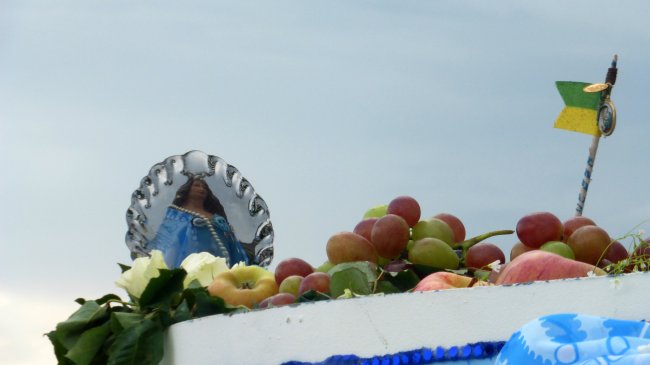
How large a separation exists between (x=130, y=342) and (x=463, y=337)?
0.64 meters

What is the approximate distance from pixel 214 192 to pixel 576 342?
2797 millimetres

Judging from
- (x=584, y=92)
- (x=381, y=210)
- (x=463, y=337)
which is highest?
(x=584, y=92)

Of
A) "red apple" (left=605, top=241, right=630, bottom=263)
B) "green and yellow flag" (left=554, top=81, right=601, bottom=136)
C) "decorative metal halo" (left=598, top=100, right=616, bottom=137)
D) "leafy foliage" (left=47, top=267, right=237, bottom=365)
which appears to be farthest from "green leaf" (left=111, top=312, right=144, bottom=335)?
"green and yellow flag" (left=554, top=81, right=601, bottom=136)

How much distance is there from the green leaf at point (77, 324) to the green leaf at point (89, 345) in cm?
2

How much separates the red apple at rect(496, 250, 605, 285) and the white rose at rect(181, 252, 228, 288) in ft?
2.65

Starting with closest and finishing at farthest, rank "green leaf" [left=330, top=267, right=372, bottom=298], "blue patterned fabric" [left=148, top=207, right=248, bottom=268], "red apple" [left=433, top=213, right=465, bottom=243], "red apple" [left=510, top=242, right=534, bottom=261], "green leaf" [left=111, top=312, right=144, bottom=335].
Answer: "green leaf" [left=330, top=267, right=372, bottom=298]
"green leaf" [left=111, top=312, right=144, bottom=335]
"red apple" [left=510, top=242, right=534, bottom=261]
"red apple" [left=433, top=213, right=465, bottom=243]
"blue patterned fabric" [left=148, top=207, right=248, bottom=268]

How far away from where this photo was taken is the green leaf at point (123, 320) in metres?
1.87

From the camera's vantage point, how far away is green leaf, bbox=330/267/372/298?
176 centimetres

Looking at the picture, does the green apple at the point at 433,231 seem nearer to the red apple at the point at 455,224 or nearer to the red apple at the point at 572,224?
the red apple at the point at 455,224

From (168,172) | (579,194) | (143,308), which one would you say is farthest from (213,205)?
(143,308)

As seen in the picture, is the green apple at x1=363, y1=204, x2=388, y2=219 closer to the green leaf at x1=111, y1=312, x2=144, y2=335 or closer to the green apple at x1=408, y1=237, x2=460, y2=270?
the green apple at x1=408, y1=237, x2=460, y2=270

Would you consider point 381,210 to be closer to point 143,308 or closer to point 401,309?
point 143,308

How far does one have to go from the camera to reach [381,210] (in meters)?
2.34

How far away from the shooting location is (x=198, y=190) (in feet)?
12.0
